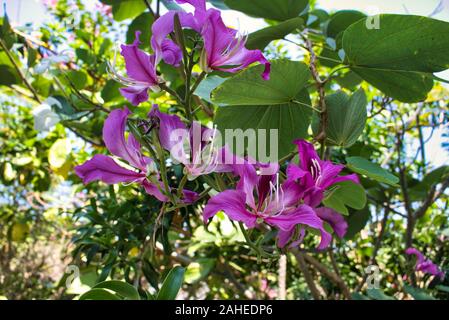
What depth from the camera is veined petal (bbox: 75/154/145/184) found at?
1.72 ft

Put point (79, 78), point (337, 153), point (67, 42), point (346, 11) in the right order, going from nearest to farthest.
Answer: point (346, 11) < point (79, 78) < point (337, 153) < point (67, 42)

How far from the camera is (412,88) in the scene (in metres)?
0.66

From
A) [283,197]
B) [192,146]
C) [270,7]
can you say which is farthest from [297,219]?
[270,7]

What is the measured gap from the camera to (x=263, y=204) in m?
0.50

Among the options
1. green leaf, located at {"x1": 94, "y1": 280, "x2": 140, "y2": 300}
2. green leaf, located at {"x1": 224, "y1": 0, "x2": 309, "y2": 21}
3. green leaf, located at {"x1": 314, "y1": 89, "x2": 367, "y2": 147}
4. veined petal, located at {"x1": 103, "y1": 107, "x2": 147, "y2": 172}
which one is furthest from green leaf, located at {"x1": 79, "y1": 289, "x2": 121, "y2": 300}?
green leaf, located at {"x1": 224, "y1": 0, "x2": 309, "y2": 21}

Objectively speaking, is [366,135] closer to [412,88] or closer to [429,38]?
[412,88]

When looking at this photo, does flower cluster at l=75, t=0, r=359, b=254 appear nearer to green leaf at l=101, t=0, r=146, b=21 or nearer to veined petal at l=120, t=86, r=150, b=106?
veined petal at l=120, t=86, r=150, b=106

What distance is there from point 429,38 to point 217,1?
50 centimetres

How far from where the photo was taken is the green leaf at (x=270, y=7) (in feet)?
2.55

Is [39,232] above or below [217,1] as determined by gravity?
below

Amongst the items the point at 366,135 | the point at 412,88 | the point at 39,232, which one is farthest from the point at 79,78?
the point at 39,232

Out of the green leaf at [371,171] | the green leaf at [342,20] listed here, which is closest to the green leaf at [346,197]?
the green leaf at [371,171]

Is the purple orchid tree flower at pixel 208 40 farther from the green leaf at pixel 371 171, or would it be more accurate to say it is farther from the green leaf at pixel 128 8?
the green leaf at pixel 128 8

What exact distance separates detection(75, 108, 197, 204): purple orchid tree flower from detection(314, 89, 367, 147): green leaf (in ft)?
0.76
